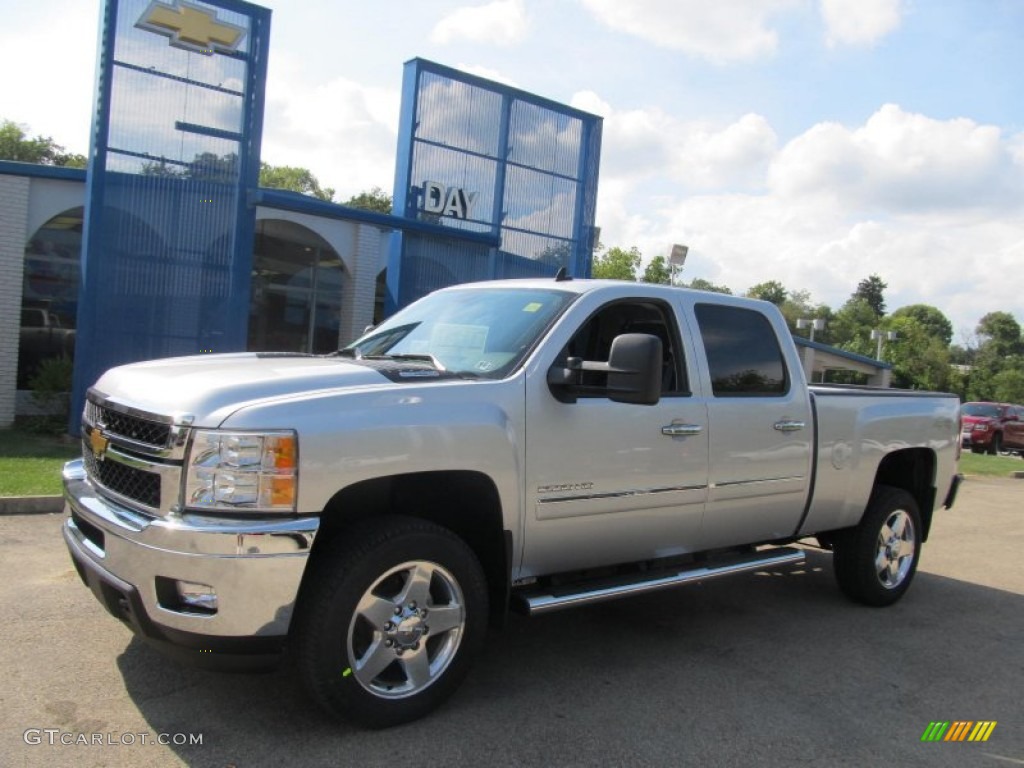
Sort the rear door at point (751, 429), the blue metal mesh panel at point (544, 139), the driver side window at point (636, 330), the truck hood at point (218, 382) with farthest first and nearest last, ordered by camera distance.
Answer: the blue metal mesh panel at point (544, 139), the rear door at point (751, 429), the driver side window at point (636, 330), the truck hood at point (218, 382)

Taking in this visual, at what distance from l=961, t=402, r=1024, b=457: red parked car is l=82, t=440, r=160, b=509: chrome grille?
1023 inches

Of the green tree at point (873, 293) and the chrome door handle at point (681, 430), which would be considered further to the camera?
the green tree at point (873, 293)

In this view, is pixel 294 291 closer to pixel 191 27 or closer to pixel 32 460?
pixel 191 27

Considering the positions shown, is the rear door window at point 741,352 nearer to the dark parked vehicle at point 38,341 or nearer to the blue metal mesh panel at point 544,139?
the blue metal mesh panel at point 544,139

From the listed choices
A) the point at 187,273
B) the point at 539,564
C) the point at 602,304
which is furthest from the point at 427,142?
the point at 539,564

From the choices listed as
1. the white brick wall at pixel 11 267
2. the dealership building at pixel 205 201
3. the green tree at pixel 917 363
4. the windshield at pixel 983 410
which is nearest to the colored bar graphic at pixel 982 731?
the dealership building at pixel 205 201

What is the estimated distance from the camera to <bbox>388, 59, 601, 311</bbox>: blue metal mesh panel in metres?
13.5

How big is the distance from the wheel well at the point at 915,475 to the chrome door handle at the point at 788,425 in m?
1.44

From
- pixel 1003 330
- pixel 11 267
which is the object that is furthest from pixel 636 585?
pixel 1003 330

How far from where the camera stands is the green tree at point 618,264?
42281 mm

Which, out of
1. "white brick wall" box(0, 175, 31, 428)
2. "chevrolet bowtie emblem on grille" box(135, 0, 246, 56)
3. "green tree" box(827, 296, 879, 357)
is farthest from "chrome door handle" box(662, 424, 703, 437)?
"green tree" box(827, 296, 879, 357)

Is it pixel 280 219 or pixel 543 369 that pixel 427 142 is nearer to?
pixel 280 219

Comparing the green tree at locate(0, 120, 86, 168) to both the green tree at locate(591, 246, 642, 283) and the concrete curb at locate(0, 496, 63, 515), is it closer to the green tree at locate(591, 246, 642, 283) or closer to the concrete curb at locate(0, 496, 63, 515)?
the green tree at locate(591, 246, 642, 283)

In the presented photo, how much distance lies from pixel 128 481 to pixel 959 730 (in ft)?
12.8
